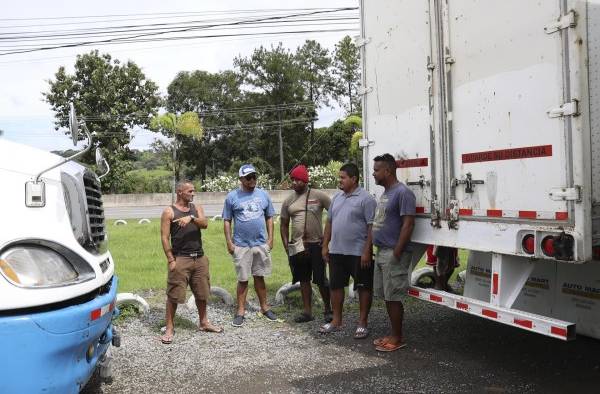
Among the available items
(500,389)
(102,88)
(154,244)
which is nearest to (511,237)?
(500,389)

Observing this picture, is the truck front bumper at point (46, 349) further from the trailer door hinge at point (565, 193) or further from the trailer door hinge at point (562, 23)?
the trailer door hinge at point (562, 23)

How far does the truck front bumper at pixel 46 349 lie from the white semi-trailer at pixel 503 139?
279 cm

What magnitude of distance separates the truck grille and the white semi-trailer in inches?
102

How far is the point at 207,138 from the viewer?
53969 millimetres

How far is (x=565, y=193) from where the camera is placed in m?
3.55

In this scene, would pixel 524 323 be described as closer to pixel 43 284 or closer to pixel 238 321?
pixel 43 284

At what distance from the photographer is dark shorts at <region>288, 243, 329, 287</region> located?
21.2 ft

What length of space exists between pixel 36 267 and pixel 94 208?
1.12 metres

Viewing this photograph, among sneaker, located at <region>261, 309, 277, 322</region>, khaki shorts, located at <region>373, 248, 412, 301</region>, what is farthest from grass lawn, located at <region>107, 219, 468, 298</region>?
khaki shorts, located at <region>373, 248, 412, 301</region>

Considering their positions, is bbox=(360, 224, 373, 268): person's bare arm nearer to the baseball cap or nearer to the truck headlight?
the baseball cap

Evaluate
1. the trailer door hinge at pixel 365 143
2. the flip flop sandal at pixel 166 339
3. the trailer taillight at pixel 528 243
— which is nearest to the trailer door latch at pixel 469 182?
the trailer taillight at pixel 528 243

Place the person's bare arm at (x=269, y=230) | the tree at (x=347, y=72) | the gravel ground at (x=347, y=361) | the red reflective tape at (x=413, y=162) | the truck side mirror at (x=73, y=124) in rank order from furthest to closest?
the tree at (x=347, y=72) < the person's bare arm at (x=269, y=230) < the red reflective tape at (x=413, y=162) < the gravel ground at (x=347, y=361) < the truck side mirror at (x=73, y=124)

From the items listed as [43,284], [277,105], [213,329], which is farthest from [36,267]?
[277,105]

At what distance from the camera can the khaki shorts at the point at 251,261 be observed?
6398mm
